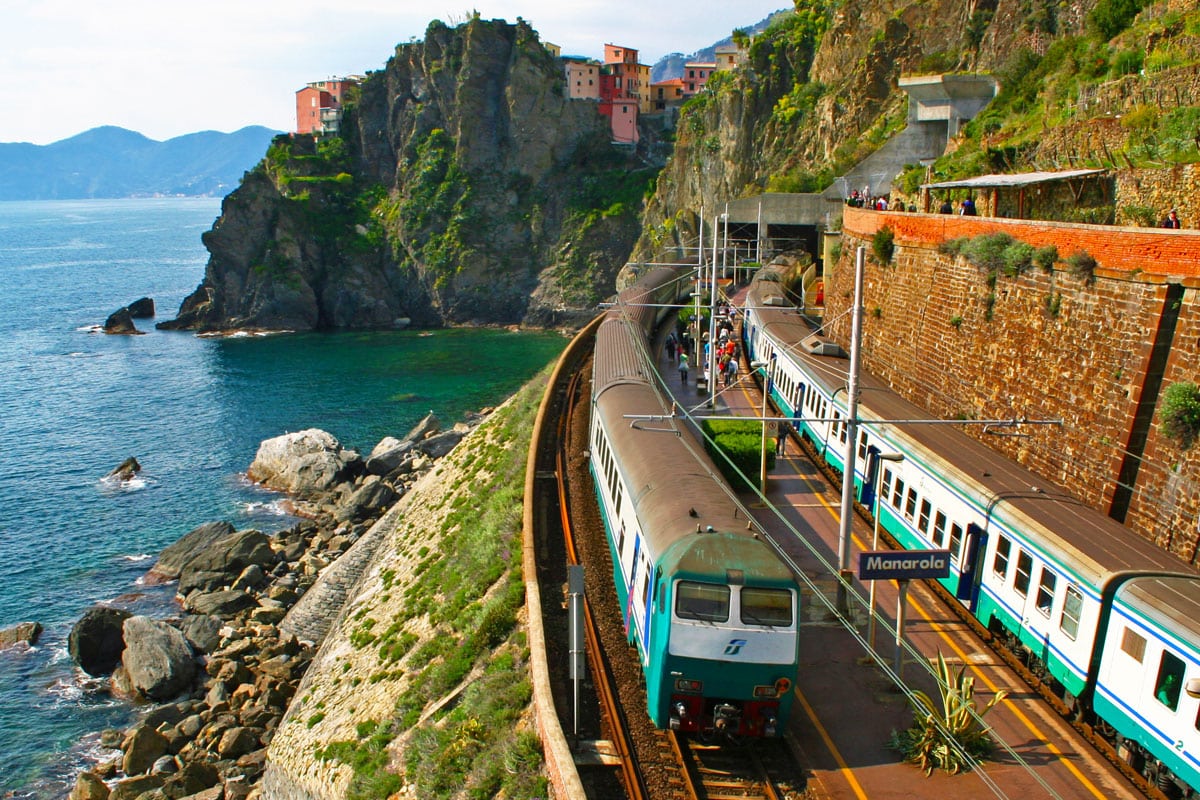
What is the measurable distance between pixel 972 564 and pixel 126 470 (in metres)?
45.5

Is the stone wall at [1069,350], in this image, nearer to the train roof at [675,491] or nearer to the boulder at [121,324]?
the train roof at [675,491]

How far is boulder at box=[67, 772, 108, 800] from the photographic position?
2255 cm

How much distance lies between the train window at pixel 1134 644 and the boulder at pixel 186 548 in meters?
33.9

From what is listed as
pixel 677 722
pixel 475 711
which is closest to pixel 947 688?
pixel 677 722

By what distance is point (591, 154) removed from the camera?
10931 cm

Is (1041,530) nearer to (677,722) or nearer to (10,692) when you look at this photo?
(677,722)

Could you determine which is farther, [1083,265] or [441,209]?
[441,209]

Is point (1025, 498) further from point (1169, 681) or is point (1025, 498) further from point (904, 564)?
point (1169, 681)

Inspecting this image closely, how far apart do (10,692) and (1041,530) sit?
2990cm

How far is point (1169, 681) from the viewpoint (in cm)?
1103

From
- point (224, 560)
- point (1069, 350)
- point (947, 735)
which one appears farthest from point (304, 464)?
point (947, 735)

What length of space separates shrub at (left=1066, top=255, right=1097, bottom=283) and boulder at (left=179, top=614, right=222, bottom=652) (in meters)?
26.9

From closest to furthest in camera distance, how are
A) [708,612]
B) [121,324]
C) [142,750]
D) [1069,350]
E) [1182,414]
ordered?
[708,612] → [1182,414] → [1069,350] → [142,750] → [121,324]

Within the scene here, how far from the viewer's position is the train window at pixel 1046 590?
13505mm
